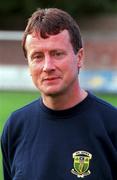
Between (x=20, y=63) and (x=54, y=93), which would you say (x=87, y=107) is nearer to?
(x=54, y=93)

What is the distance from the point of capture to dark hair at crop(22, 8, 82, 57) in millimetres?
3676

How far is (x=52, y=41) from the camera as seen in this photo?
366cm

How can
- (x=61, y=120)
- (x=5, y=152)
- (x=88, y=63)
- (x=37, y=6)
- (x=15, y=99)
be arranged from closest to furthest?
(x=61, y=120), (x=5, y=152), (x=15, y=99), (x=88, y=63), (x=37, y=6)

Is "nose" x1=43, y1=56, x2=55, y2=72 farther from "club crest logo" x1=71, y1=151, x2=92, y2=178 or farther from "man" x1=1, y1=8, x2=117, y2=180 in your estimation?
"club crest logo" x1=71, y1=151, x2=92, y2=178

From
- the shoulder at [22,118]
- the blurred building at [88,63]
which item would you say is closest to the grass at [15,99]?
the blurred building at [88,63]

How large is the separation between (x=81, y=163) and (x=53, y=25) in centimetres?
73

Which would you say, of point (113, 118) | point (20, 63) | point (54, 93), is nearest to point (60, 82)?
point (54, 93)

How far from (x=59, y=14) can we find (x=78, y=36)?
0.15 m

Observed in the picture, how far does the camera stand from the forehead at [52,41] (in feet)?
12.0

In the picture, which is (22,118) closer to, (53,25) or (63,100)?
(63,100)

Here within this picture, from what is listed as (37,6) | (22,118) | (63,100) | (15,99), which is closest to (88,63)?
(15,99)

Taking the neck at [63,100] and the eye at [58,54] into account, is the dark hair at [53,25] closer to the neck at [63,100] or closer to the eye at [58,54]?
the eye at [58,54]

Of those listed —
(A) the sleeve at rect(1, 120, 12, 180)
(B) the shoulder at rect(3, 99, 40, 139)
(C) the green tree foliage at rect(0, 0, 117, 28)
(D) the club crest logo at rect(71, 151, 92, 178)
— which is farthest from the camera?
(C) the green tree foliage at rect(0, 0, 117, 28)

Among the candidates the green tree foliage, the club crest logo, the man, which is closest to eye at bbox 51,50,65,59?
the man
